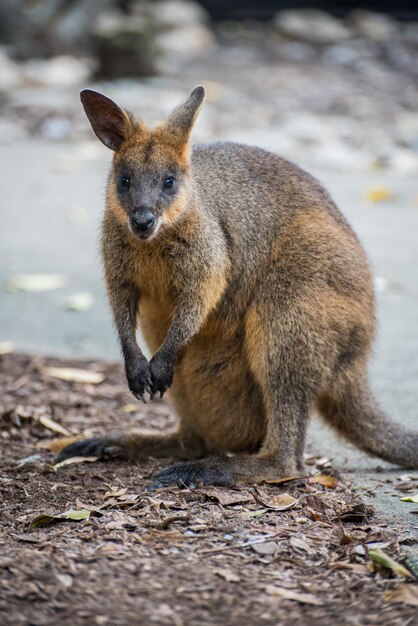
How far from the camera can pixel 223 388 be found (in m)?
4.97

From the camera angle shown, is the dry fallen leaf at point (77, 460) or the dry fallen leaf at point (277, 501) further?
the dry fallen leaf at point (77, 460)

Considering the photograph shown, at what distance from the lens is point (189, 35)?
57.6ft

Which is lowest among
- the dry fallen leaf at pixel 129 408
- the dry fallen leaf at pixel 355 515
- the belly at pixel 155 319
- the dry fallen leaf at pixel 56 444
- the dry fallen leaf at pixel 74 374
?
the dry fallen leaf at pixel 129 408

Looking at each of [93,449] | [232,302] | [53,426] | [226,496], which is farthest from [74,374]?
[226,496]

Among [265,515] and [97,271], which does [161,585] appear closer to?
[265,515]

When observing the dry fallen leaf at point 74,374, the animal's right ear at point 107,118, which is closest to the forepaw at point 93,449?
the dry fallen leaf at point 74,374

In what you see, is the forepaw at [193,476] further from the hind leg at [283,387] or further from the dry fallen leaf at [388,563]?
the dry fallen leaf at [388,563]

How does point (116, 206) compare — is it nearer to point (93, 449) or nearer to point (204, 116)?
point (93, 449)

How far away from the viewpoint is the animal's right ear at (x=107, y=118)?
479cm

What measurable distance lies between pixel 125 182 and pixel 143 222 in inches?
13.0

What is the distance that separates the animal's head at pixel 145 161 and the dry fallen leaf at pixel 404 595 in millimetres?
1866

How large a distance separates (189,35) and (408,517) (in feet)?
47.3

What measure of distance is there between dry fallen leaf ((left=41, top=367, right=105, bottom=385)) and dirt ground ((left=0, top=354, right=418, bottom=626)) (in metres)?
1.13

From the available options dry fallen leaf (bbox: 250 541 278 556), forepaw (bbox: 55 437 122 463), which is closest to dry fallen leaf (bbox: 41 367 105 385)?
forepaw (bbox: 55 437 122 463)
